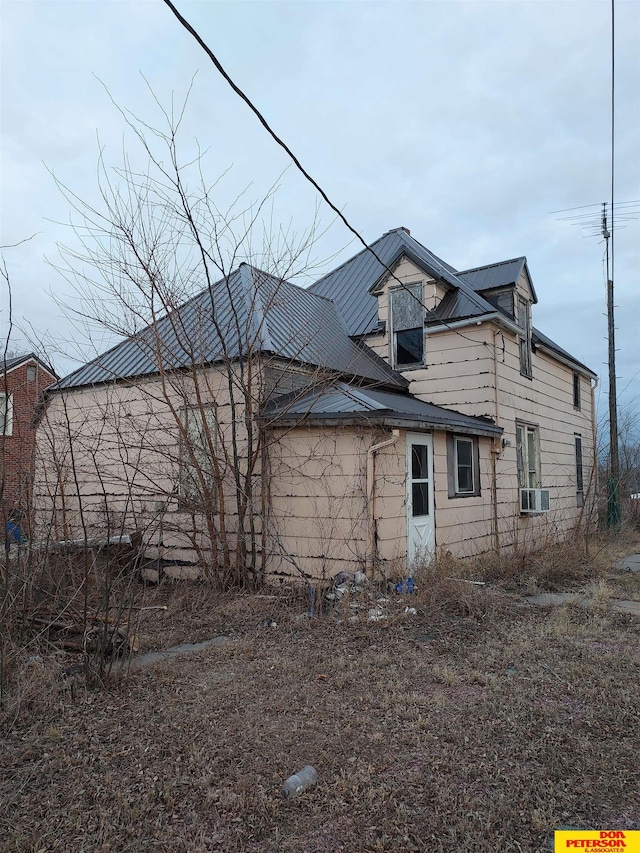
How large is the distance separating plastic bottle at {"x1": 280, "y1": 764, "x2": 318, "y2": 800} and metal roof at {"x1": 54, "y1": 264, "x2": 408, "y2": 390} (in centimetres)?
581

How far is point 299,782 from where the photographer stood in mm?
3275

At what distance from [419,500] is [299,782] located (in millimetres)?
5922

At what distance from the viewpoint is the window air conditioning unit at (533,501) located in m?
12.0

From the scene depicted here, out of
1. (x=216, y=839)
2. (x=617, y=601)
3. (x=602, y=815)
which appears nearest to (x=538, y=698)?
(x=602, y=815)

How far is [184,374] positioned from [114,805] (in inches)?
273

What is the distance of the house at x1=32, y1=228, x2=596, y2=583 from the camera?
26.8ft

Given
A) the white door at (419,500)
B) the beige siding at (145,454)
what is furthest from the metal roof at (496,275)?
the beige siding at (145,454)

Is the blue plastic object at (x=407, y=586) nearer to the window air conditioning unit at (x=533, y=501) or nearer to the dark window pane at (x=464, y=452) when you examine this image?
the dark window pane at (x=464, y=452)

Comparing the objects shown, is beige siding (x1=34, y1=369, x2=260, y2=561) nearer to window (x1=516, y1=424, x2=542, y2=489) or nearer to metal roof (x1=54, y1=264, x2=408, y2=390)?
metal roof (x1=54, y1=264, x2=408, y2=390)

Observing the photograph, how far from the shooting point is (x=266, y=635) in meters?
6.40

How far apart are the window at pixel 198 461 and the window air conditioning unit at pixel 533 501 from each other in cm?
679

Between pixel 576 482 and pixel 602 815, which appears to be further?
pixel 576 482

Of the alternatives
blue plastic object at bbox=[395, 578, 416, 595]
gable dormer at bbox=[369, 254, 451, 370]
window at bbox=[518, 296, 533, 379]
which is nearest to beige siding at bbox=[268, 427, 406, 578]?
blue plastic object at bbox=[395, 578, 416, 595]

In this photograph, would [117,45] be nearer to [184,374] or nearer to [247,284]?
[184,374]
